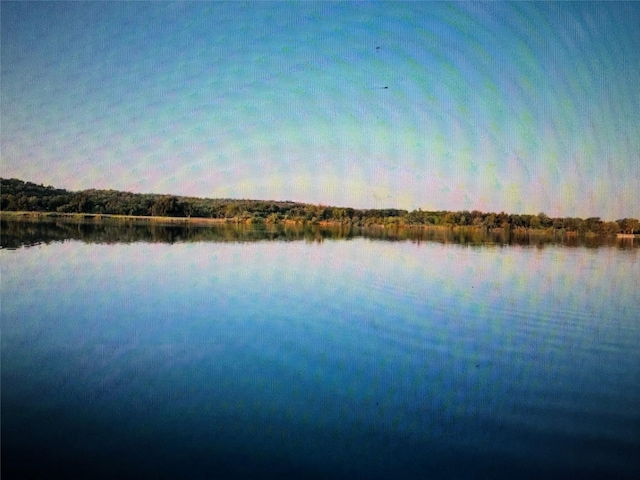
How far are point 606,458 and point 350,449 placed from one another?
3030 millimetres

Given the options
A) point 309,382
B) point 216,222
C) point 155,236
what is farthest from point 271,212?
point 309,382

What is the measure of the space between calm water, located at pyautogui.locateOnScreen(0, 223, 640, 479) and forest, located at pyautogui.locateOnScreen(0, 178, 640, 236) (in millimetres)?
68061

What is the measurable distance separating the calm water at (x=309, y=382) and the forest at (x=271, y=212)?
68061 mm

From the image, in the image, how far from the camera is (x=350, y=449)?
552cm

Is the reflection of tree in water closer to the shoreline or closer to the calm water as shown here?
the shoreline

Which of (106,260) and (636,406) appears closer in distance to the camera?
(636,406)

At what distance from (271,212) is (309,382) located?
12094 cm

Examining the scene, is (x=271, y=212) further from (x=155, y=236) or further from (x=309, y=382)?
(x=309, y=382)

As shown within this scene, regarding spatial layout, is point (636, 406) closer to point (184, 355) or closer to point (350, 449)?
point (350, 449)

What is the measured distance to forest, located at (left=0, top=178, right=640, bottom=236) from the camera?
78.9m

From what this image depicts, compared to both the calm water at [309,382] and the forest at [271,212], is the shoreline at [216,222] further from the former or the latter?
the calm water at [309,382]

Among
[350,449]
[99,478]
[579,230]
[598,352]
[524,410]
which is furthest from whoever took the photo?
[579,230]

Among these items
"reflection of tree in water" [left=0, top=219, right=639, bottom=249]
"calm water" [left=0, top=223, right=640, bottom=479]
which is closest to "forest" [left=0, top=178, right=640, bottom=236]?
"reflection of tree in water" [left=0, top=219, right=639, bottom=249]

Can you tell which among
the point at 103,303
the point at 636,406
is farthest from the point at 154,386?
the point at 636,406
